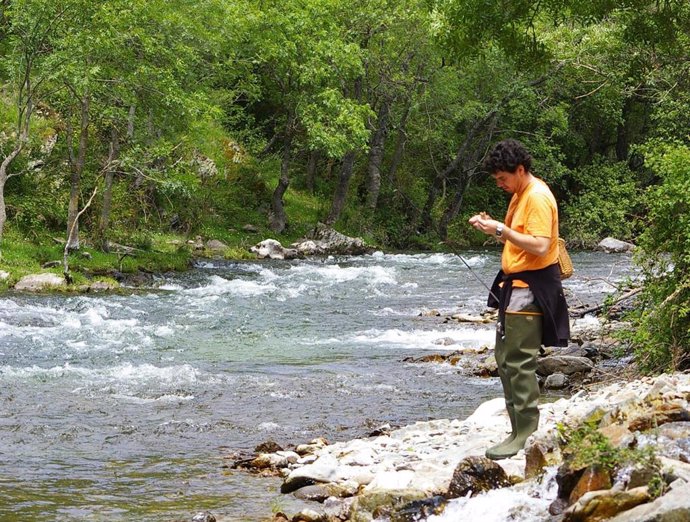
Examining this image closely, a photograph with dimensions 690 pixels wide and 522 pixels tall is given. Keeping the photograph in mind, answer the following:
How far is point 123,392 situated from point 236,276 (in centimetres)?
1356

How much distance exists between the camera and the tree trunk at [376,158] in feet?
124

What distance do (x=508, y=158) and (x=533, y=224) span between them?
49cm

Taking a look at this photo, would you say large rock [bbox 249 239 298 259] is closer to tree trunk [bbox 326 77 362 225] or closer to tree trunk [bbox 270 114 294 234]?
tree trunk [bbox 270 114 294 234]

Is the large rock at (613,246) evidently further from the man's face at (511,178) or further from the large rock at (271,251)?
the man's face at (511,178)

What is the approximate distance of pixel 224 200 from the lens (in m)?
34.3

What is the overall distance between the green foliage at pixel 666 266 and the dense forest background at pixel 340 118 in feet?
0.08

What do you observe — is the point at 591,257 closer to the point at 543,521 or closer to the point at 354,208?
the point at 354,208

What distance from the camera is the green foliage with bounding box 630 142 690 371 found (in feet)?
31.5

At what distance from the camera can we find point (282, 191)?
34875 mm

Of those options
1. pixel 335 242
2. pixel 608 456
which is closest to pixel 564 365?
pixel 608 456

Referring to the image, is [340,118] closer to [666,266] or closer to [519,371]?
[666,266]

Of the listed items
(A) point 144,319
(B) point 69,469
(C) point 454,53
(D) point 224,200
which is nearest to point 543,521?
(B) point 69,469

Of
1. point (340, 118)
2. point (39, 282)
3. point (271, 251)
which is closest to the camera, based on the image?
point (39, 282)

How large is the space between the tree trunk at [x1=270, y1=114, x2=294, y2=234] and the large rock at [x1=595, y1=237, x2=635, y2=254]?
11824 millimetres
